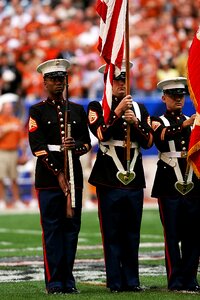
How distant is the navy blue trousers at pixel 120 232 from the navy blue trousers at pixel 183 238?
30 cm

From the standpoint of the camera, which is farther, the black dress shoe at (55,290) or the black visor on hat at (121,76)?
the black visor on hat at (121,76)

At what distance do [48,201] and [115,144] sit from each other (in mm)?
831

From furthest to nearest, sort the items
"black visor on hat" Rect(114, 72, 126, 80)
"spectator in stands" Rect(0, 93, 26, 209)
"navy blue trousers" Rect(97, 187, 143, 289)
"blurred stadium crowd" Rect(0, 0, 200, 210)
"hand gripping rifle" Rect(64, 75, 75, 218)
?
"blurred stadium crowd" Rect(0, 0, 200, 210) → "spectator in stands" Rect(0, 93, 26, 209) → "black visor on hat" Rect(114, 72, 126, 80) → "navy blue trousers" Rect(97, 187, 143, 289) → "hand gripping rifle" Rect(64, 75, 75, 218)

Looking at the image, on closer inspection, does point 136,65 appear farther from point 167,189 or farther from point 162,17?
point 167,189

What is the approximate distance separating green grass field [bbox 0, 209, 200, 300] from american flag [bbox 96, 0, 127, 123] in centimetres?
171

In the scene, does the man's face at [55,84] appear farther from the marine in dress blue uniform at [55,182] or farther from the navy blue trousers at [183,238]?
the navy blue trousers at [183,238]

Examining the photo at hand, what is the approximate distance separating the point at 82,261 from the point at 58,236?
10.6 ft

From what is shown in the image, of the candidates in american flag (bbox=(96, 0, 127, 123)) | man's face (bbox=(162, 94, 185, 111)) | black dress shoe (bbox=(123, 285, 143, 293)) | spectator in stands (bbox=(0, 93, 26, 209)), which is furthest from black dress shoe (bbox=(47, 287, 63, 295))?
spectator in stands (bbox=(0, 93, 26, 209))

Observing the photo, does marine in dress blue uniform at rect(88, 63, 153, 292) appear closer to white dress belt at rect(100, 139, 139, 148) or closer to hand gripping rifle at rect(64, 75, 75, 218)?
white dress belt at rect(100, 139, 139, 148)

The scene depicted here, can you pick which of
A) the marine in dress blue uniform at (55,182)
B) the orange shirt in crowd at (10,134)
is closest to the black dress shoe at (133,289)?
the marine in dress blue uniform at (55,182)

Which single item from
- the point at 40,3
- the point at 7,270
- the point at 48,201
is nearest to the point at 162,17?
the point at 40,3

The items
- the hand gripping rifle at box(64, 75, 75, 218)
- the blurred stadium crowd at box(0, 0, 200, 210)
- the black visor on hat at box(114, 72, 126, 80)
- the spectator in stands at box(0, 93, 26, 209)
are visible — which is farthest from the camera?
the blurred stadium crowd at box(0, 0, 200, 210)

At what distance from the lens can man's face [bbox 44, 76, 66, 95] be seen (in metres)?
10.1

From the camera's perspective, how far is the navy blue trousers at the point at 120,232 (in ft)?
32.9
